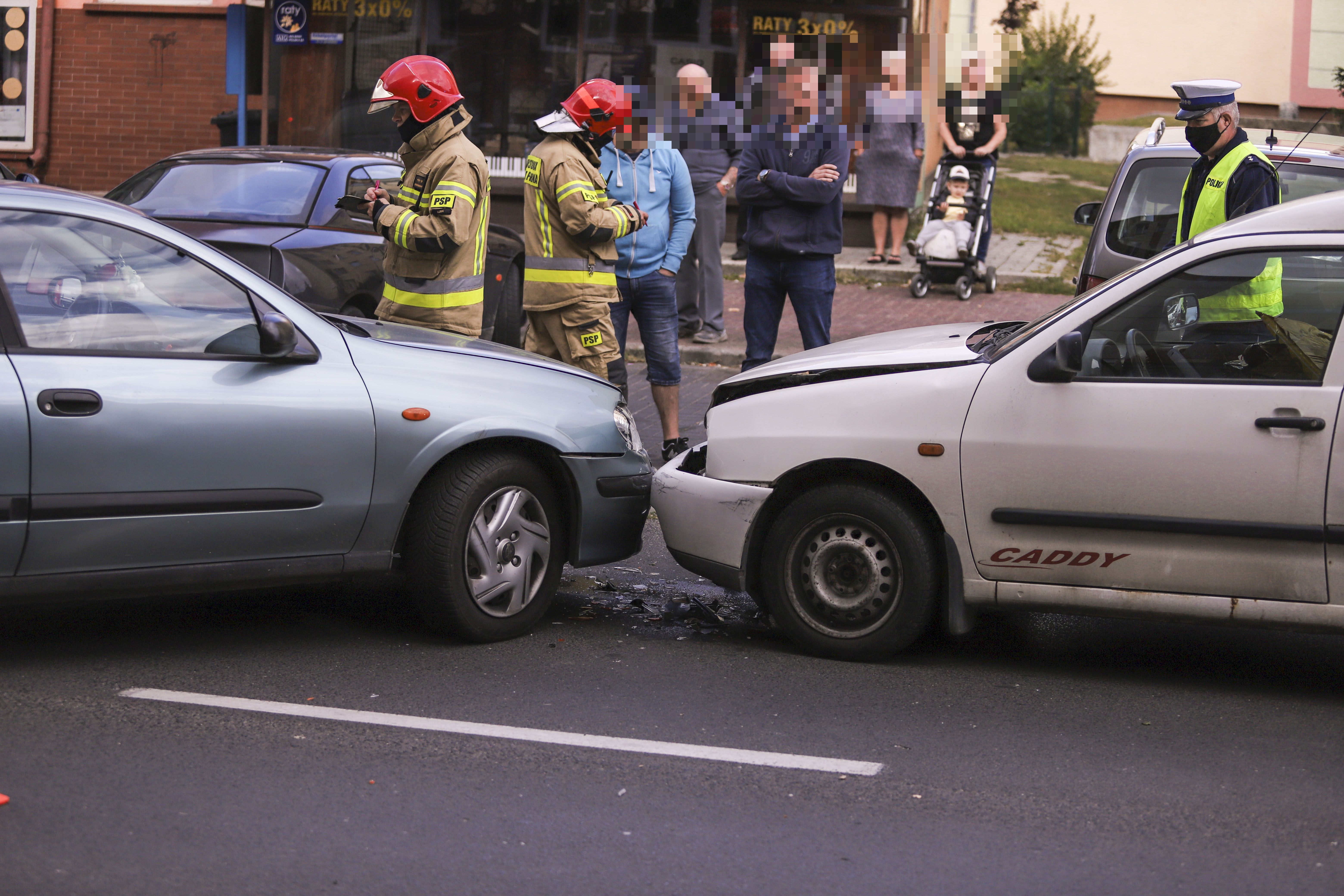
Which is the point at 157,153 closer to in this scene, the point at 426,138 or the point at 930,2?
the point at 930,2

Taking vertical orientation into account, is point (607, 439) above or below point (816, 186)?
below

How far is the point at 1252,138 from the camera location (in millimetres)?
7906

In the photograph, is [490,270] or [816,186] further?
[490,270]

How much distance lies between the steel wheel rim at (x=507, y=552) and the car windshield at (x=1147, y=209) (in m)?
4.51

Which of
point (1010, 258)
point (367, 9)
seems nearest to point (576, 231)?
point (1010, 258)

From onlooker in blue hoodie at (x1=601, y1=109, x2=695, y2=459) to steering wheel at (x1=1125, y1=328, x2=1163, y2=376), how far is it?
2.97 m

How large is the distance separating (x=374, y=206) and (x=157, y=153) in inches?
495

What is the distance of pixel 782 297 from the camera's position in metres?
8.43

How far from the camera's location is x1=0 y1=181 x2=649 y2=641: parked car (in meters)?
4.57

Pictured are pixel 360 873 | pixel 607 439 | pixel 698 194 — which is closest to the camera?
pixel 360 873

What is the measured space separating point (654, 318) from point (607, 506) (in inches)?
101

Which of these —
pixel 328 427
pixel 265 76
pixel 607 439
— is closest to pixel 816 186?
pixel 607 439

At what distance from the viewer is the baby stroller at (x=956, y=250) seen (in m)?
13.4

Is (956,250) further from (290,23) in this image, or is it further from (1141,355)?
(1141,355)
